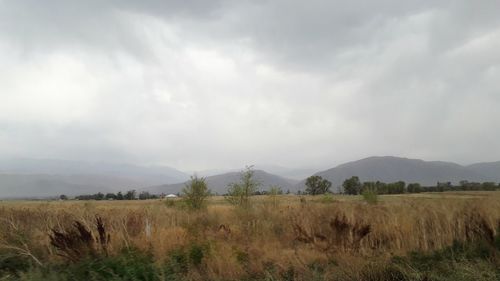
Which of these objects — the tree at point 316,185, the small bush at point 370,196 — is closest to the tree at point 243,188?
the small bush at point 370,196

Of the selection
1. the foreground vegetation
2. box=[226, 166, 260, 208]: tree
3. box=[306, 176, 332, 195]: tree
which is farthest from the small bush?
box=[306, 176, 332, 195]: tree

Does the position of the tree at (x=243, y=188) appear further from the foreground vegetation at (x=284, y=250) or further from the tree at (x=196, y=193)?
the foreground vegetation at (x=284, y=250)

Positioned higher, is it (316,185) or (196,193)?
(316,185)

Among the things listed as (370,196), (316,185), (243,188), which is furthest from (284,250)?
(316,185)

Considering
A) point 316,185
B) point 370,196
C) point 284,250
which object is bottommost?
point 284,250

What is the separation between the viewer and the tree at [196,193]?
97.9ft

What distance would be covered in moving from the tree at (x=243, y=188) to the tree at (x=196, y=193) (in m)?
1.74

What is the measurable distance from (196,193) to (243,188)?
337cm

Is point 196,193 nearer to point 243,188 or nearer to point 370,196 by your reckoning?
point 243,188

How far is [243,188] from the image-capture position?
30.2 m

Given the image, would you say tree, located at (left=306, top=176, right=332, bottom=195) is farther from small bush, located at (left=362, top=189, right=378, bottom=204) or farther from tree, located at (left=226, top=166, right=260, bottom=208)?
tree, located at (left=226, top=166, right=260, bottom=208)

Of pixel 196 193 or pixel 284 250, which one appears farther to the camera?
pixel 196 193

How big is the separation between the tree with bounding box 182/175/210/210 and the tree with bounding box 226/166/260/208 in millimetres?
1743

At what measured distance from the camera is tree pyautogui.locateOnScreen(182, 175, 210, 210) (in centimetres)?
2984
